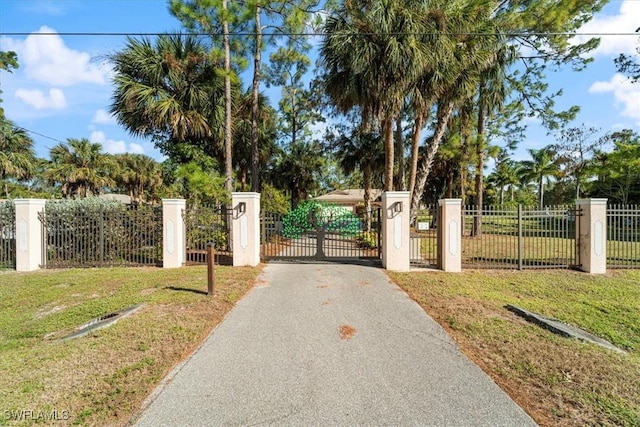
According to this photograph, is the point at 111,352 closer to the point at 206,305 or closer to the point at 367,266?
the point at 206,305

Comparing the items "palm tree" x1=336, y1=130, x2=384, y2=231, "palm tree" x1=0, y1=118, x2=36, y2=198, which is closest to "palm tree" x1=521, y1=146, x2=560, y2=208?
"palm tree" x1=336, y1=130, x2=384, y2=231

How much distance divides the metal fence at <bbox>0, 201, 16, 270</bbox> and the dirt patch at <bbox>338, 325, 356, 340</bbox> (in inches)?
450

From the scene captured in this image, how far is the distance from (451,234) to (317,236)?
4.02m

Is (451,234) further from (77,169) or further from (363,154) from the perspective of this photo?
(77,169)

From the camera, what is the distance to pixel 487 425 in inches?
121

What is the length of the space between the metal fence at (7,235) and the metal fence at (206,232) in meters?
5.39

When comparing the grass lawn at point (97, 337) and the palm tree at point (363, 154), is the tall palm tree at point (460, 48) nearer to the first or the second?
the palm tree at point (363, 154)

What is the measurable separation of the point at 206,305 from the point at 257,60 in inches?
473

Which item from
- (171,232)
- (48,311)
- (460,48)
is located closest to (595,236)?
(460,48)

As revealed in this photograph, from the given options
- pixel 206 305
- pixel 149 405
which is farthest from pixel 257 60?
pixel 149 405

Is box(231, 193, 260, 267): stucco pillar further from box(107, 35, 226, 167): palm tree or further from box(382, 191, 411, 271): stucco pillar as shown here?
box(107, 35, 226, 167): palm tree

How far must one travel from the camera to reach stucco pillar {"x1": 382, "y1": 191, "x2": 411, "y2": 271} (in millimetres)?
10008

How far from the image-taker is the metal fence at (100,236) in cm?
1106

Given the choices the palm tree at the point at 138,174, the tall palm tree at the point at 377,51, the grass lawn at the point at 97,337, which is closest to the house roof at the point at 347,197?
the palm tree at the point at 138,174
